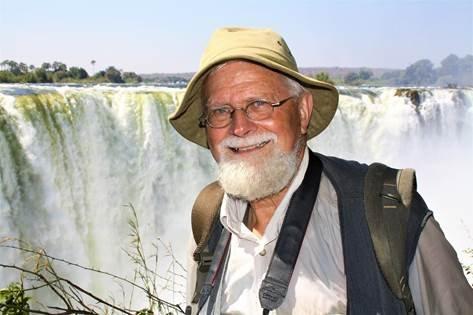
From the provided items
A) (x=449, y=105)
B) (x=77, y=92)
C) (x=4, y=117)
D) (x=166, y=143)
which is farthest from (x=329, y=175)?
(x=449, y=105)

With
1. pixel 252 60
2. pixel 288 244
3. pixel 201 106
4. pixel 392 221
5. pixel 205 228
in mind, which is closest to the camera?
pixel 392 221

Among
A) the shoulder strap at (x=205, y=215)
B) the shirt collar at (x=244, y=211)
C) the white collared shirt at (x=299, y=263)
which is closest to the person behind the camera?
the white collared shirt at (x=299, y=263)

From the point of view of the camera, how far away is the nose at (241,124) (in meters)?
1.56

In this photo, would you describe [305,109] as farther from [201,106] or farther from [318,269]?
[318,269]

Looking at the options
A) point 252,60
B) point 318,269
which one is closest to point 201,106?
point 252,60

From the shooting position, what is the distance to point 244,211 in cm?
167

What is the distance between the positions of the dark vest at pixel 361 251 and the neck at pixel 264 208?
20cm

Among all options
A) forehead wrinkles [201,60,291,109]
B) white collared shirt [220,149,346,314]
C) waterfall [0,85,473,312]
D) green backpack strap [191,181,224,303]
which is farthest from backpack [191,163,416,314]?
waterfall [0,85,473,312]

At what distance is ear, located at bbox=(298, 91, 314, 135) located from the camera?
1.68m

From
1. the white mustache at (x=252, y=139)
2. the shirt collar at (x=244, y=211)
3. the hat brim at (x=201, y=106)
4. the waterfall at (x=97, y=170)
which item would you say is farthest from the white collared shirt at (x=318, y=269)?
the waterfall at (x=97, y=170)

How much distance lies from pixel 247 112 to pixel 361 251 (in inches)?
18.6

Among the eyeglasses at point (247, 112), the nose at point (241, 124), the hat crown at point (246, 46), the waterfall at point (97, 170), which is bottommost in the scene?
the waterfall at point (97, 170)

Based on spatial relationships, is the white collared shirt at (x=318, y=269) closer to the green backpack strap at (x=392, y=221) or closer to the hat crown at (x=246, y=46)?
the green backpack strap at (x=392, y=221)

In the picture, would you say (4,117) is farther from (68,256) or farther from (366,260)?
(366,260)
